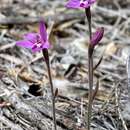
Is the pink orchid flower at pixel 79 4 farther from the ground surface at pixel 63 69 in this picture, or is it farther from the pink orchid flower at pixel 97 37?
the ground surface at pixel 63 69

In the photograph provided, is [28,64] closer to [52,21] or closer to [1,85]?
[1,85]

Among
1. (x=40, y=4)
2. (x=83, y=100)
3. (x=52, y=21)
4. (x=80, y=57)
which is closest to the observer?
(x=83, y=100)

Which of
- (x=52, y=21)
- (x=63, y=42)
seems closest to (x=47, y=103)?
(x=63, y=42)

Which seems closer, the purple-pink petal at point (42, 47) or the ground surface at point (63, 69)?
the purple-pink petal at point (42, 47)

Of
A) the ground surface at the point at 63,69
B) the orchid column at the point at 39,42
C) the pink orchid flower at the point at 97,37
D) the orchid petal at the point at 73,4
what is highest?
the orchid petal at the point at 73,4

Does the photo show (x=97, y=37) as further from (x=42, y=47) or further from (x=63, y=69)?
(x=63, y=69)

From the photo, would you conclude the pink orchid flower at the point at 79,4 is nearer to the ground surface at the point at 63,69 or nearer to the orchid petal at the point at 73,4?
the orchid petal at the point at 73,4

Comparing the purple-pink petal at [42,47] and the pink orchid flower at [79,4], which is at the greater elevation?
the pink orchid flower at [79,4]

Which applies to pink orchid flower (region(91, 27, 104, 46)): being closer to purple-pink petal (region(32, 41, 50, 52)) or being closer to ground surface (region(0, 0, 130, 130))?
purple-pink petal (region(32, 41, 50, 52))

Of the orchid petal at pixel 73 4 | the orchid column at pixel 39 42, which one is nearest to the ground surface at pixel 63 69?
the orchid column at pixel 39 42
